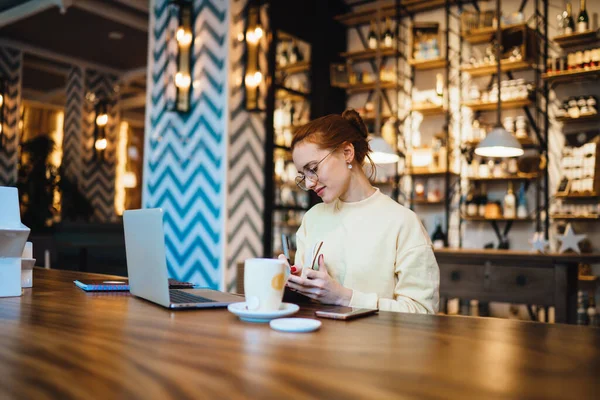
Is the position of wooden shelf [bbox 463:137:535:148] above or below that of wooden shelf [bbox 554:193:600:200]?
above

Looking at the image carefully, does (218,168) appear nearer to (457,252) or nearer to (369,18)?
(457,252)

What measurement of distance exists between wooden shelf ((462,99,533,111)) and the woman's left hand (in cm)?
456

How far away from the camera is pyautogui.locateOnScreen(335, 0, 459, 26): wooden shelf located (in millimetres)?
5959

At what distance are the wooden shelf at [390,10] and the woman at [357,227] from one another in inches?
183

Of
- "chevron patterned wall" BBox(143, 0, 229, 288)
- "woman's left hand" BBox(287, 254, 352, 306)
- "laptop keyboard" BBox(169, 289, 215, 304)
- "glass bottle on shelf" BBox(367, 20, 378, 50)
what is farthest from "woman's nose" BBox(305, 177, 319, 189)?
"glass bottle on shelf" BBox(367, 20, 378, 50)

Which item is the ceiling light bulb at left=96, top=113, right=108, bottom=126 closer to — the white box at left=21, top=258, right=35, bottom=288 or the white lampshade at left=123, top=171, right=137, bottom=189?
the white lampshade at left=123, top=171, right=137, bottom=189

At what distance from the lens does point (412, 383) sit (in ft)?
2.10

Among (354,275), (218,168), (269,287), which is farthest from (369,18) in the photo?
(269,287)

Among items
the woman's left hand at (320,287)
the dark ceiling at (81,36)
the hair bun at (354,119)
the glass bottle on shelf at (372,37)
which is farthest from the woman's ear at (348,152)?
the dark ceiling at (81,36)

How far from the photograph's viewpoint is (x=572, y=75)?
5.00m

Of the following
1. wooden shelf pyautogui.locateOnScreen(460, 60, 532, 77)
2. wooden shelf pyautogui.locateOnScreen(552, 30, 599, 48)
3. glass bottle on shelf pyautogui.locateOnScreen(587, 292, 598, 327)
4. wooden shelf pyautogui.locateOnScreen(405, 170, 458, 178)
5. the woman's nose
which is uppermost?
wooden shelf pyautogui.locateOnScreen(552, 30, 599, 48)

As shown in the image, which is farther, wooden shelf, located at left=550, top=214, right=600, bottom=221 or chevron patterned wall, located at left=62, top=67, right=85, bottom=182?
chevron patterned wall, located at left=62, top=67, right=85, bottom=182

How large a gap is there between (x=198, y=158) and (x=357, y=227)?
3442mm

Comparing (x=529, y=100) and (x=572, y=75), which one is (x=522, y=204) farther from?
(x=572, y=75)
